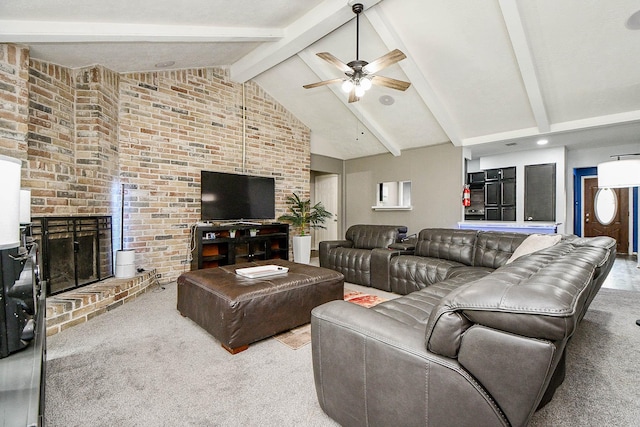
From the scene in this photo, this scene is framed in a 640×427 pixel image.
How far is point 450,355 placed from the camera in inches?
40.3

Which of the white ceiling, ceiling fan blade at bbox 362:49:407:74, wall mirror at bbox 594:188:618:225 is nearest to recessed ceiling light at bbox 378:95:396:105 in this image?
the white ceiling

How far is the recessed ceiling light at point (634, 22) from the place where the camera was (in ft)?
9.80

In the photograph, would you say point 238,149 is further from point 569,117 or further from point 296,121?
point 569,117

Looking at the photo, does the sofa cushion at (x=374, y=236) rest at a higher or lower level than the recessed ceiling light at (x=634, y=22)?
lower

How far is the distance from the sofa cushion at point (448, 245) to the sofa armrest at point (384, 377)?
267cm

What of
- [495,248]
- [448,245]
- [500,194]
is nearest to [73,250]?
[448,245]

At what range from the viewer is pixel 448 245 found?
12.3ft

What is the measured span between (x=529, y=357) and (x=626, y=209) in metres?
8.68

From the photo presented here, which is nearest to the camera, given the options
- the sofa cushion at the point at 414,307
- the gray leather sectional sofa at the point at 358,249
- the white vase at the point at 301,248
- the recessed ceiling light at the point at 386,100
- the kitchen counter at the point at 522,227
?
the sofa cushion at the point at 414,307

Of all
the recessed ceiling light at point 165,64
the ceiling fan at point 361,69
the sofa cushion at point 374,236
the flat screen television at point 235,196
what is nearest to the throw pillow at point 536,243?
the sofa cushion at point 374,236

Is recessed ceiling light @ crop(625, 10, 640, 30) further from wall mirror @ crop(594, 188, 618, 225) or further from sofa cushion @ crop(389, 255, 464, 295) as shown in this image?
wall mirror @ crop(594, 188, 618, 225)

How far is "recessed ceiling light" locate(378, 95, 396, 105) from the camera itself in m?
5.05

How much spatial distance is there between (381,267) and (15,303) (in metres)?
3.39

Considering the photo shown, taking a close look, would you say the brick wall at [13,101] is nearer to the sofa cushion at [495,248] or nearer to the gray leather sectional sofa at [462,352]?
the gray leather sectional sofa at [462,352]
